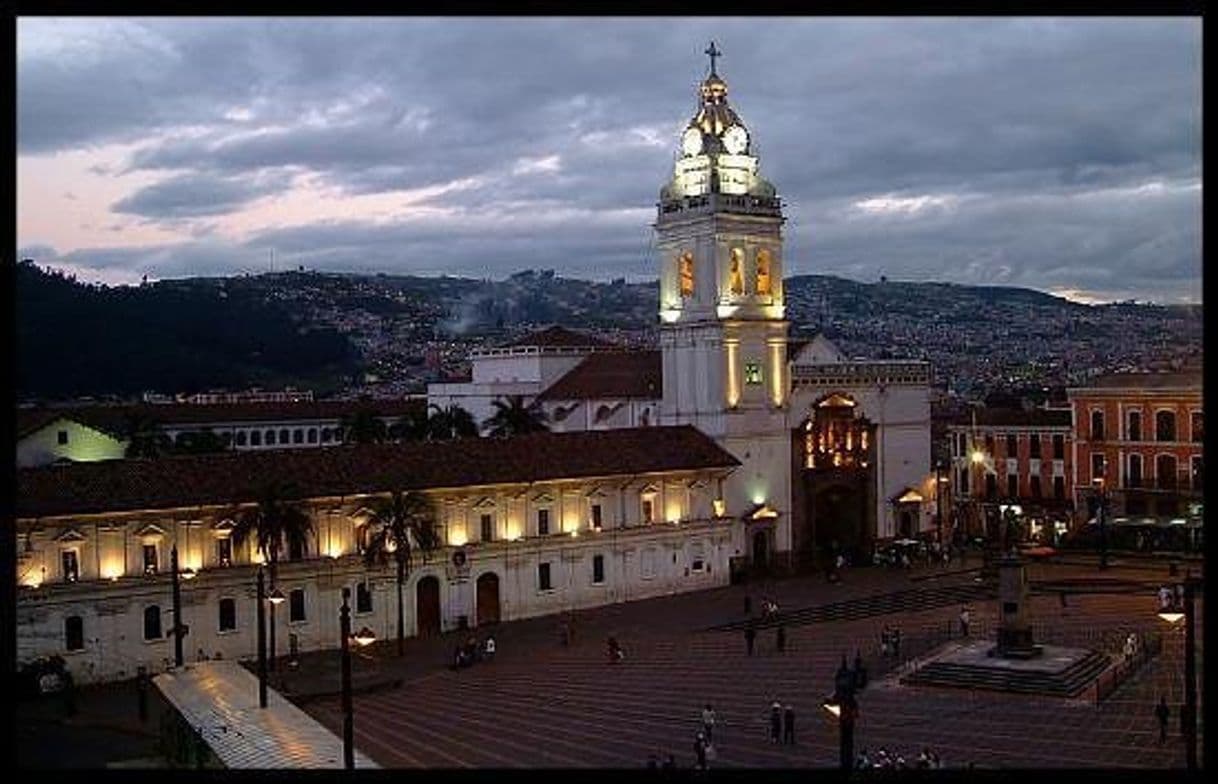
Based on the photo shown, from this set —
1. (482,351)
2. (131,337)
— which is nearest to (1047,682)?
(482,351)

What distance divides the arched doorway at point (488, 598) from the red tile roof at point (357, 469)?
3.03 m

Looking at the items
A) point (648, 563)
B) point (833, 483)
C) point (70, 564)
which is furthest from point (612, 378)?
point (70, 564)

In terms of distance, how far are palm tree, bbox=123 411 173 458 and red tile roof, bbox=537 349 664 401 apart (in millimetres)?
16503

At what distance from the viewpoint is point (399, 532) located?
37562 mm

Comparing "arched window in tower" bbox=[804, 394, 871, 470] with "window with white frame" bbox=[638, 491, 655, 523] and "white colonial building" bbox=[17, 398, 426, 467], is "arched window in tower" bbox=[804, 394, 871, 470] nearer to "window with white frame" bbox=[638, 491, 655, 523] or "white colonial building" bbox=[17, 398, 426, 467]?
"window with white frame" bbox=[638, 491, 655, 523]

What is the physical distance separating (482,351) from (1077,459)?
1130 inches

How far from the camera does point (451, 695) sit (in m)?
31.7

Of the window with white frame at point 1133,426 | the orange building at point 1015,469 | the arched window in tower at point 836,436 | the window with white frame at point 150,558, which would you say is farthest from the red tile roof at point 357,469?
the orange building at point 1015,469

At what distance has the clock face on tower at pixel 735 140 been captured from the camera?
52.8 m

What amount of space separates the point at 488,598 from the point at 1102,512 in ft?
79.3

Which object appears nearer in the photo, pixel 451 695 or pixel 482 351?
pixel 451 695

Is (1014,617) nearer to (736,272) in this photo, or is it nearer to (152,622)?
(152,622)

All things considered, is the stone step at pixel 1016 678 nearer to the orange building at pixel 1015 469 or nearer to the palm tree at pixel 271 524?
the palm tree at pixel 271 524
